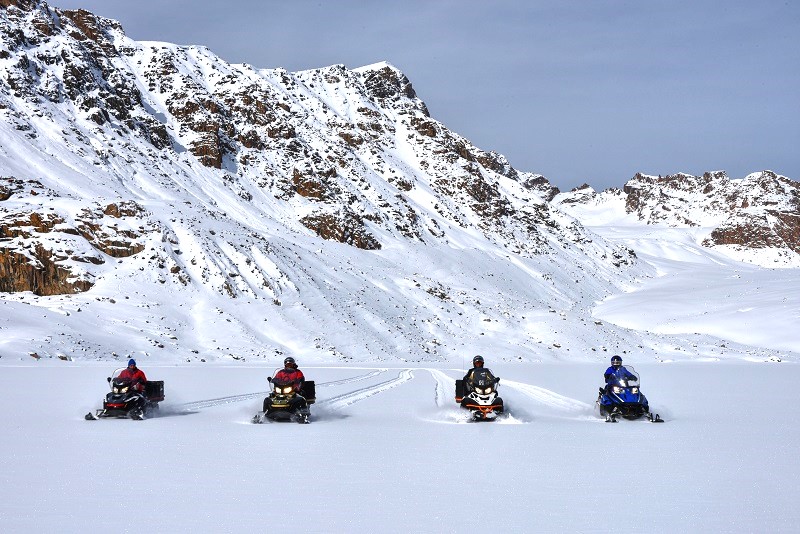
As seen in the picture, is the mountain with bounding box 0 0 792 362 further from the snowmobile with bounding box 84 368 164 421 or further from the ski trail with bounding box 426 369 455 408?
the snowmobile with bounding box 84 368 164 421

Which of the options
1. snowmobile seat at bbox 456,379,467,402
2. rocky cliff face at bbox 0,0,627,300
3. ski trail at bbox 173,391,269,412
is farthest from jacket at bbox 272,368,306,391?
rocky cliff face at bbox 0,0,627,300

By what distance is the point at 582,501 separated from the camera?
964 centimetres

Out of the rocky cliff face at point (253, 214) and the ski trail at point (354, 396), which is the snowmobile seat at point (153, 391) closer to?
the ski trail at point (354, 396)

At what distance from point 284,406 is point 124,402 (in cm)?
411

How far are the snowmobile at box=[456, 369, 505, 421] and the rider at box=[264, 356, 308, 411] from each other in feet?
14.5

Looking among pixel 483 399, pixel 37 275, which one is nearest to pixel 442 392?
pixel 483 399

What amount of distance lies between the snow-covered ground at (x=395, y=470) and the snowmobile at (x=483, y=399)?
0.57 m

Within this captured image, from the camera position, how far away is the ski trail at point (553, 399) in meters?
23.3

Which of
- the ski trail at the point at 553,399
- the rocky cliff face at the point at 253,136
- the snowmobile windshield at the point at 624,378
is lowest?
the ski trail at the point at 553,399

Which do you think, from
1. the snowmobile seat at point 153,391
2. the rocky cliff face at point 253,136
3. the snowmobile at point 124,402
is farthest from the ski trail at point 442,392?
the rocky cliff face at point 253,136

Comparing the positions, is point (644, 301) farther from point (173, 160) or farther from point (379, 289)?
point (173, 160)

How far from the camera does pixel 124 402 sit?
19125mm

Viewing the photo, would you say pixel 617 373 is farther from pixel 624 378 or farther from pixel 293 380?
pixel 293 380

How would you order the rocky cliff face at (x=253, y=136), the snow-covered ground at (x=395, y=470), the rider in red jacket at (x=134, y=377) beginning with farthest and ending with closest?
the rocky cliff face at (x=253, y=136)
the rider in red jacket at (x=134, y=377)
the snow-covered ground at (x=395, y=470)
